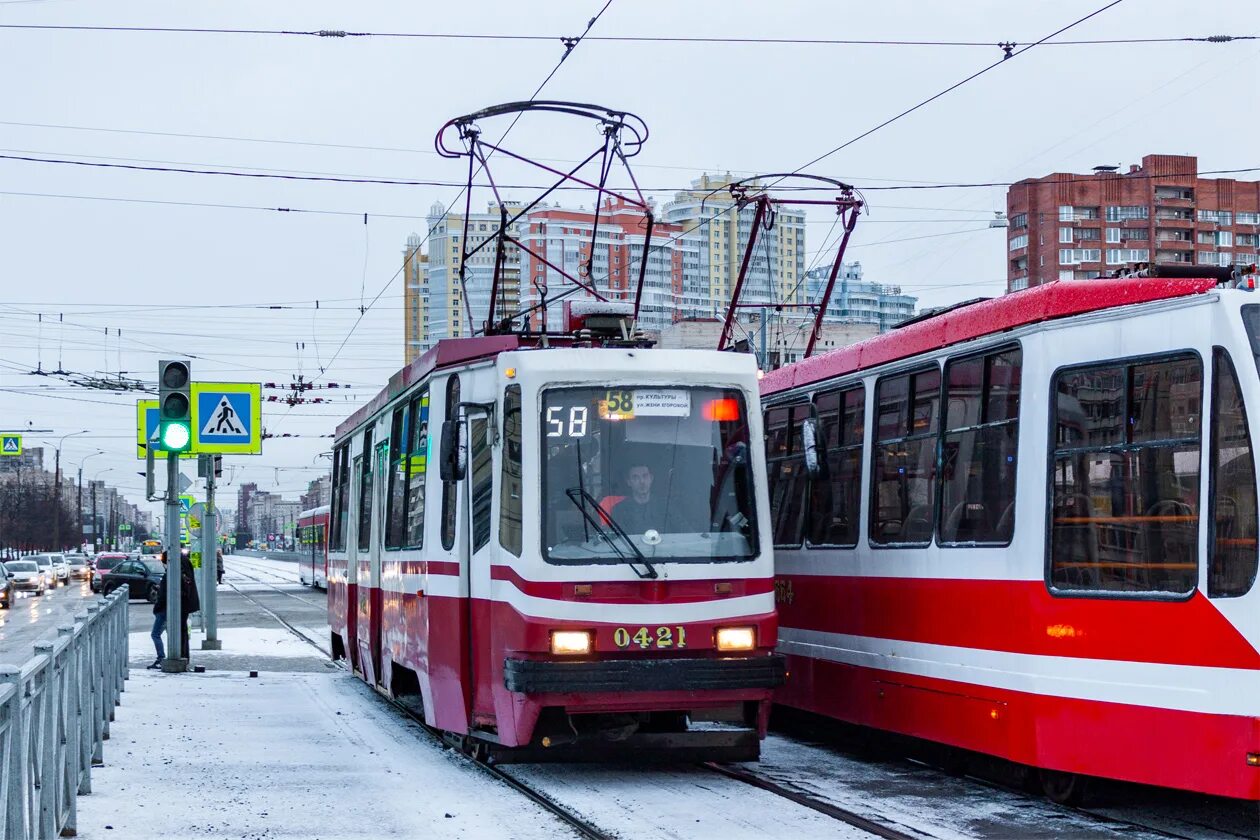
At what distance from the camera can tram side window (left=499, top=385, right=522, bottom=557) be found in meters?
10.9

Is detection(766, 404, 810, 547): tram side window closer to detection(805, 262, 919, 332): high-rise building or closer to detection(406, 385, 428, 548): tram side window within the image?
detection(406, 385, 428, 548): tram side window

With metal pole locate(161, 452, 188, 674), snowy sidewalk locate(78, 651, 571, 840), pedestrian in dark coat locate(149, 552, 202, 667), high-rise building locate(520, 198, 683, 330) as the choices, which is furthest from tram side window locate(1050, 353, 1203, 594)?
pedestrian in dark coat locate(149, 552, 202, 667)

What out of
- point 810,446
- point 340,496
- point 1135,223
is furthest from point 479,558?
point 1135,223

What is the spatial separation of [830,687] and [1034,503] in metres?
3.60

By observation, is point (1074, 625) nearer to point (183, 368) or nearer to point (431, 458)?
point (431, 458)

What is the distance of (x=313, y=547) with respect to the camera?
57781 mm

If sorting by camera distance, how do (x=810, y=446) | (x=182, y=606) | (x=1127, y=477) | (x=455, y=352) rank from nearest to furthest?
1. (x=1127, y=477)
2. (x=810, y=446)
3. (x=455, y=352)
4. (x=182, y=606)

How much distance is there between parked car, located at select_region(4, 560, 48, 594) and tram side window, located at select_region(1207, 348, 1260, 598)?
5436cm

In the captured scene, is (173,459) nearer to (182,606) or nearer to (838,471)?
(182,606)

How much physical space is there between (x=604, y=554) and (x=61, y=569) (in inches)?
2621

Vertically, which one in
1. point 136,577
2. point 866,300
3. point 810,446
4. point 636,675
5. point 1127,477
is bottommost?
point 136,577

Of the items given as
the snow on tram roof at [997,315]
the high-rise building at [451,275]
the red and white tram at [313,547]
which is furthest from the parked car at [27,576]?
the snow on tram roof at [997,315]

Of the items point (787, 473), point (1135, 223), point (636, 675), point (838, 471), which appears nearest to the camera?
point (636, 675)

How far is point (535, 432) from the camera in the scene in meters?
11.0
